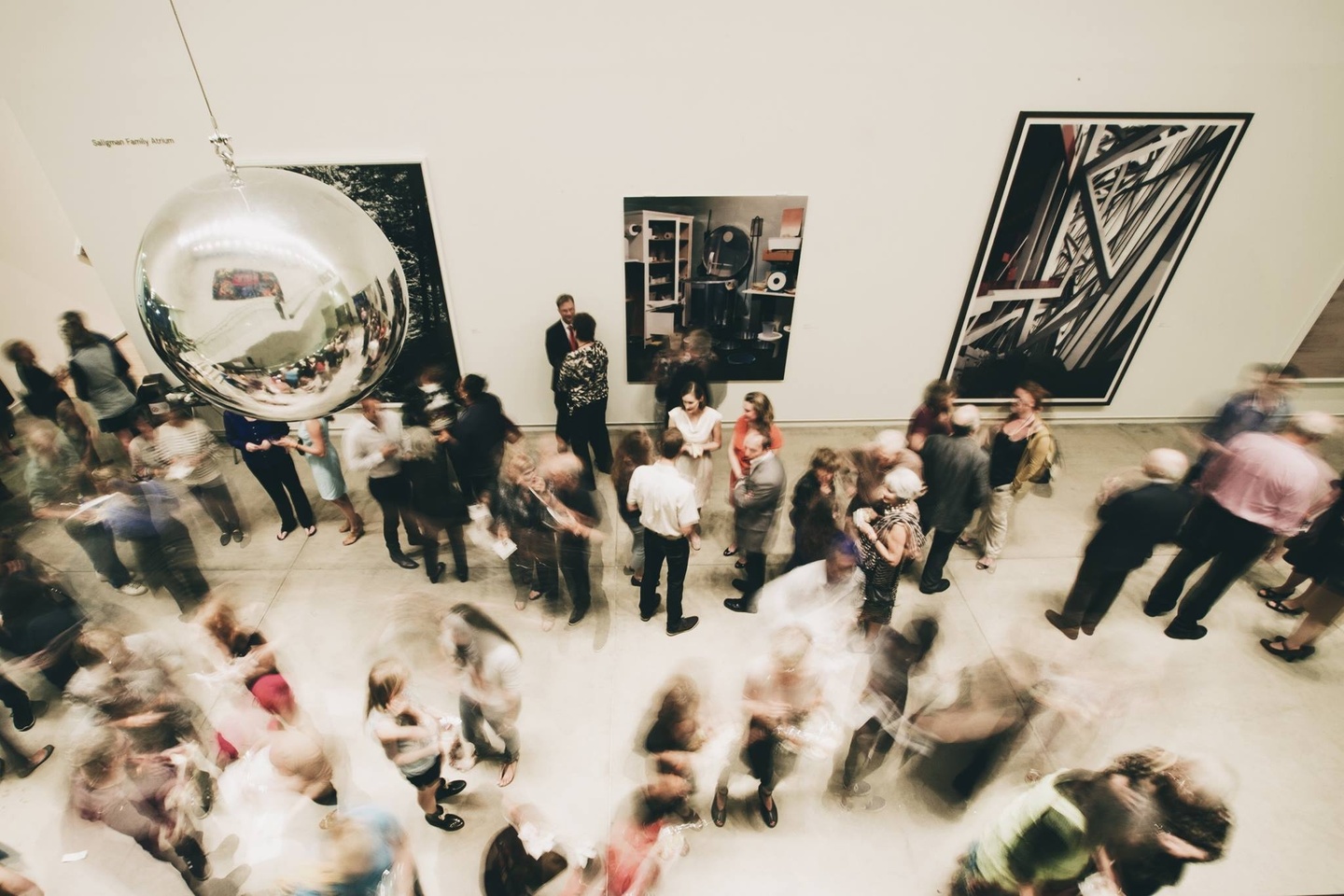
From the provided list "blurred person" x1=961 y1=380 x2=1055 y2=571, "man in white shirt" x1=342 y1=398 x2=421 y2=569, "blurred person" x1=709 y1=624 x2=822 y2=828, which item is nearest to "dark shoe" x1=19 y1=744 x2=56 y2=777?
"man in white shirt" x1=342 y1=398 x2=421 y2=569

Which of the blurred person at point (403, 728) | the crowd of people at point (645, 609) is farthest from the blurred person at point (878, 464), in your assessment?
the blurred person at point (403, 728)

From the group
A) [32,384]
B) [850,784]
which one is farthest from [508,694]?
[32,384]

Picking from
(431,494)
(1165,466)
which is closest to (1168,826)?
(1165,466)

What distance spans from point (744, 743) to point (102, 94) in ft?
21.6

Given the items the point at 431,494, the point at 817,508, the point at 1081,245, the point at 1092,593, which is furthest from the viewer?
the point at 1081,245

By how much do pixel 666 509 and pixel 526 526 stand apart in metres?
0.96

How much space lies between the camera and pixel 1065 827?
231 centimetres

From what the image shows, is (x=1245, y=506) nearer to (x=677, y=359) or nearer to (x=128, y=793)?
(x=677, y=359)

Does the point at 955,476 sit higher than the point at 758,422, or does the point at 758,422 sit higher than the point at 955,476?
the point at 758,422

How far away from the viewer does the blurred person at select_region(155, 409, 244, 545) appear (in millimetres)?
4176

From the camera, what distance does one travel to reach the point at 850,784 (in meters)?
3.38

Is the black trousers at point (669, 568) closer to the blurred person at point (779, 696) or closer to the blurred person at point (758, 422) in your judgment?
the blurred person at point (758, 422)

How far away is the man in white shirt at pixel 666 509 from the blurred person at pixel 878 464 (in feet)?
3.60

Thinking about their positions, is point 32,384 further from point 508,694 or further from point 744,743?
point 744,743
